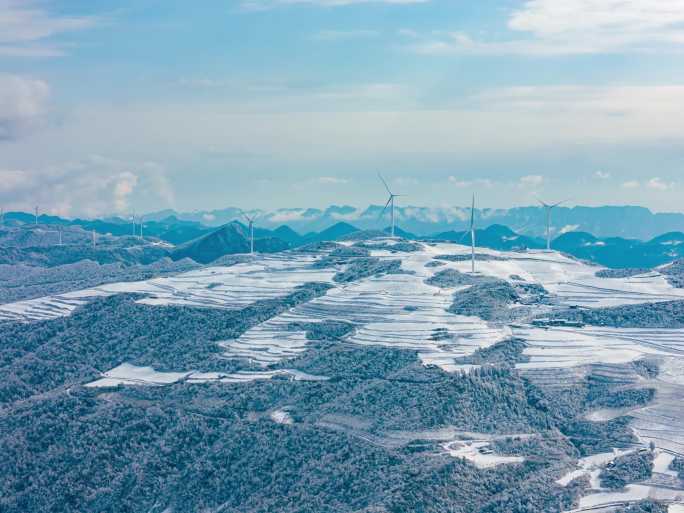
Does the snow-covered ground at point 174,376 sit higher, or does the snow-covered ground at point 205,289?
the snow-covered ground at point 205,289

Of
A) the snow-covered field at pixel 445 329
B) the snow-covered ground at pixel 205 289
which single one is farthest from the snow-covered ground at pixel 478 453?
the snow-covered ground at pixel 205 289

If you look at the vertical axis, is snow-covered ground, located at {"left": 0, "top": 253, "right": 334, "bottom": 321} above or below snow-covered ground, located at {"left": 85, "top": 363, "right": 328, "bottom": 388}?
above

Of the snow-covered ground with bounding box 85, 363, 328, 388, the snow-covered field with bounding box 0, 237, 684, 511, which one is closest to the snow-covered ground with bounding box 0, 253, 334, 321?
the snow-covered field with bounding box 0, 237, 684, 511

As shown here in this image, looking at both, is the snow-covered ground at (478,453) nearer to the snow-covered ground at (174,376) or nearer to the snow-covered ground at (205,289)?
the snow-covered ground at (174,376)

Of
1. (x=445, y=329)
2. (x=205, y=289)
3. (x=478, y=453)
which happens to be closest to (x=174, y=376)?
(x=445, y=329)

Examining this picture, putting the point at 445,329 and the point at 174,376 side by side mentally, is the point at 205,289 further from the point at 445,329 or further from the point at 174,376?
the point at 445,329

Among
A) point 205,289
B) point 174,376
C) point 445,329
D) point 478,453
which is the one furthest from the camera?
point 205,289

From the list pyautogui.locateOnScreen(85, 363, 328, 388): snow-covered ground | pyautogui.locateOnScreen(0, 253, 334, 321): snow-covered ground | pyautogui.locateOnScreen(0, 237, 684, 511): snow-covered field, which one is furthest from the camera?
pyautogui.locateOnScreen(0, 253, 334, 321): snow-covered ground

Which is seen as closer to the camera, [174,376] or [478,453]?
[478,453]

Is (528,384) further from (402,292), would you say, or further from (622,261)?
(622,261)

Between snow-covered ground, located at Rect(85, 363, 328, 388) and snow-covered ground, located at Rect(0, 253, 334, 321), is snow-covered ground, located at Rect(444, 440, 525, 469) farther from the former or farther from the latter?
snow-covered ground, located at Rect(0, 253, 334, 321)

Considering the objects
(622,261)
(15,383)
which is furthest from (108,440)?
(622,261)
